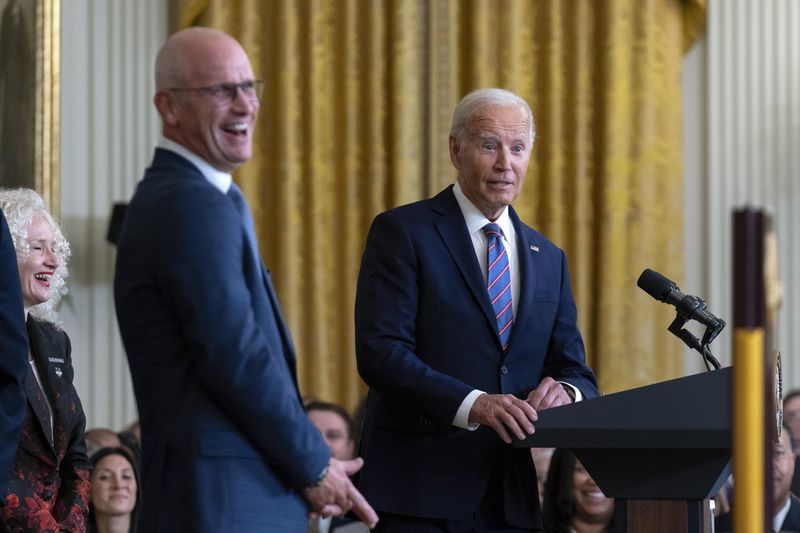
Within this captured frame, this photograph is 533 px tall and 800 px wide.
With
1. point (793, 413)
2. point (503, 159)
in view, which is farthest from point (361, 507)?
point (793, 413)

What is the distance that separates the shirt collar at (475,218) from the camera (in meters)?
3.75

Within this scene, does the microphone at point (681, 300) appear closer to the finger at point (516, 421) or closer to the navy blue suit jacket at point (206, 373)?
the finger at point (516, 421)

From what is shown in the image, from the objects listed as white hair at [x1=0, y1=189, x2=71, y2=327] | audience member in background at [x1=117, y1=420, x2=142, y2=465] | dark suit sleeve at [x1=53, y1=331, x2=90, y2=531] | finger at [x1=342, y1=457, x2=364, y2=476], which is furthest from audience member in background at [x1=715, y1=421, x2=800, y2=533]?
finger at [x1=342, y1=457, x2=364, y2=476]

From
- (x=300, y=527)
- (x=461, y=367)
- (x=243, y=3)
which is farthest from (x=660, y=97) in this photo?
(x=300, y=527)

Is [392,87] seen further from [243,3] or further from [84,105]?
[84,105]

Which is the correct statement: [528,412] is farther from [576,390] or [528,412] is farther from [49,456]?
[49,456]

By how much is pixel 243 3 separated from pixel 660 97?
251 centimetres

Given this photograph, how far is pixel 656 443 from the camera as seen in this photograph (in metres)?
3.06

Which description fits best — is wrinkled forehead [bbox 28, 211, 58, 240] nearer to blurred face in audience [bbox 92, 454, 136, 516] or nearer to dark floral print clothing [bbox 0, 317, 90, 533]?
dark floral print clothing [bbox 0, 317, 90, 533]

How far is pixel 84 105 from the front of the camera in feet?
26.7

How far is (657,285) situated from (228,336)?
142cm

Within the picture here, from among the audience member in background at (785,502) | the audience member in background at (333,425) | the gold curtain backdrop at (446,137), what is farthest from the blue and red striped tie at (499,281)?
the gold curtain backdrop at (446,137)

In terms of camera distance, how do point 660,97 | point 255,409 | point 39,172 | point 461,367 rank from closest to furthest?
point 255,409
point 461,367
point 39,172
point 660,97

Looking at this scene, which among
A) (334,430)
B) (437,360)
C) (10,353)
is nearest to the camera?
(10,353)
